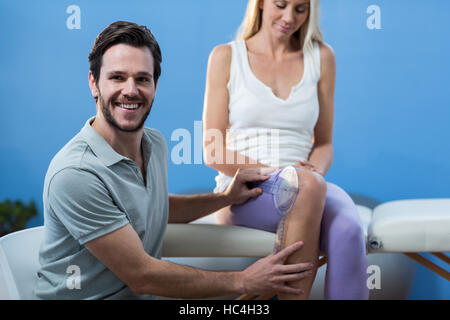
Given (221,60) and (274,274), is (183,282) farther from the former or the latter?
(221,60)

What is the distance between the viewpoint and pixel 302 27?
168 cm

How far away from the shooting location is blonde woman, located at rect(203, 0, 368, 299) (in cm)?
134

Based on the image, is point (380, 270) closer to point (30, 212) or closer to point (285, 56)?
point (285, 56)

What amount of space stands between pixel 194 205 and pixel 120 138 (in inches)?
12.1

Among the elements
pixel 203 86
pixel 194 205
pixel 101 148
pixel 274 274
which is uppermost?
pixel 203 86

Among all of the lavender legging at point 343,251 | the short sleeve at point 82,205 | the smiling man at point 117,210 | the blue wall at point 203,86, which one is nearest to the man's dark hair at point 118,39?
the smiling man at point 117,210

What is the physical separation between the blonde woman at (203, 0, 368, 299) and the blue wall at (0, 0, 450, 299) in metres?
0.83

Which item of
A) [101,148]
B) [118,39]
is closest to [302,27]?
[118,39]

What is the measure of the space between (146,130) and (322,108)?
1.92 feet

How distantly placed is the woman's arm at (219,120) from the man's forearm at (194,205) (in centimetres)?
11

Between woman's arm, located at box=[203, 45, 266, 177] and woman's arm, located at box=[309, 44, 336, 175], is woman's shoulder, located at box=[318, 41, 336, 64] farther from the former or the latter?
woman's arm, located at box=[203, 45, 266, 177]

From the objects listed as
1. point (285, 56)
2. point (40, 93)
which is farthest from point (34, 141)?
point (285, 56)

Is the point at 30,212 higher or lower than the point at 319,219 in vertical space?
lower

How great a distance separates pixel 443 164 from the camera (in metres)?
2.38
